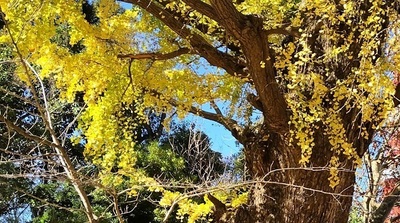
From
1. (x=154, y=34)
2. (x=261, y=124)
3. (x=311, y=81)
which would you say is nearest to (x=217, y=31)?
(x=154, y=34)

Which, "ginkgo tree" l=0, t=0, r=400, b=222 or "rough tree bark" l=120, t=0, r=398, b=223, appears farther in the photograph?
"rough tree bark" l=120, t=0, r=398, b=223

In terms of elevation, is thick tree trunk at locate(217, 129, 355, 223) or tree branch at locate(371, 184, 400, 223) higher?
tree branch at locate(371, 184, 400, 223)

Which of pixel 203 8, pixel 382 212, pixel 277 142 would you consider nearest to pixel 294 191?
pixel 277 142

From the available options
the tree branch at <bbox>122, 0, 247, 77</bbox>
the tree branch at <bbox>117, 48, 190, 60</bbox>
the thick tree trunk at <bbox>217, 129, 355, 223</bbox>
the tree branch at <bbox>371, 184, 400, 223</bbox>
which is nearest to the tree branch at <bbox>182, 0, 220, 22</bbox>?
the tree branch at <bbox>122, 0, 247, 77</bbox>

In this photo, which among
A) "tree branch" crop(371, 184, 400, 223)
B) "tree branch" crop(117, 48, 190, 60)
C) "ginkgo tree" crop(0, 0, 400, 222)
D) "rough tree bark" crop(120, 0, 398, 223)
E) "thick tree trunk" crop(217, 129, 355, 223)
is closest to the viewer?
"ginkgo tree" crop(0, 0, 400, 222)

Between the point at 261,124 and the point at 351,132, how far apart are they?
0.62 meters

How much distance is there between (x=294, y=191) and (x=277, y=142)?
33 centimetres

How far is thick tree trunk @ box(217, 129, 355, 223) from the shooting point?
301 cm

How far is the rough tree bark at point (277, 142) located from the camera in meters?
2.86

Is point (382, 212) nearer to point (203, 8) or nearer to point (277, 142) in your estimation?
point (277, 142)

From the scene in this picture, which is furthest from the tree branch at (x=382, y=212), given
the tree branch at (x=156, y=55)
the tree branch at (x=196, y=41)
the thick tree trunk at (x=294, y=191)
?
the tree branch at (x=156, y=55)

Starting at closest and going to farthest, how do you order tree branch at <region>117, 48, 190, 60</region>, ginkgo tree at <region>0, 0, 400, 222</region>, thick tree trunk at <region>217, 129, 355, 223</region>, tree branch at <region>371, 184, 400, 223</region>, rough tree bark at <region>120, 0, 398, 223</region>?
ginkgo tree at <region>0, 0, 400, 222</region>
rough tree bark at <region>120, 0, 398, 223</region>
thick tree trunk at <region>217, 129, 355, 223</region>
tree branch at <region>117, 48, 190, 60</region>
tree branch at <region>371, 184, 400, 223</region>

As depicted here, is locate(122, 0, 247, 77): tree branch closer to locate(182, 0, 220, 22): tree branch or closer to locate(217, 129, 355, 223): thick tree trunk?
locate(182, 0, 220, 22): tree branch

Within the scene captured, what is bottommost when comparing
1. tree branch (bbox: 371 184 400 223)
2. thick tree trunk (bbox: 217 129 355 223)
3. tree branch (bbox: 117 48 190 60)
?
thick tree trunk (bbox: 217 129 355 223)
